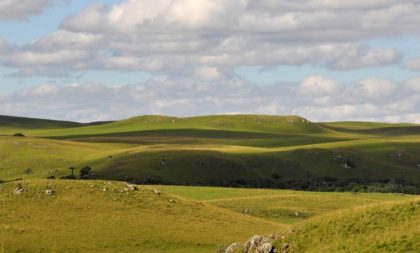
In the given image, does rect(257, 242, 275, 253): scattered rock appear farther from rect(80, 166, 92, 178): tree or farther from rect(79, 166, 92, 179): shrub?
rect(80, 166, 92, 178): tree

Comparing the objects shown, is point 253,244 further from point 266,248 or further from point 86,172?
point 86,172

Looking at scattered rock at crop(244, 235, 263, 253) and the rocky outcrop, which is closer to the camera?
the rocky outcrop

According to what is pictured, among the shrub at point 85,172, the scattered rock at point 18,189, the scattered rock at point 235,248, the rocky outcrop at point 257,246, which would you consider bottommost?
the shrub at point 85,172

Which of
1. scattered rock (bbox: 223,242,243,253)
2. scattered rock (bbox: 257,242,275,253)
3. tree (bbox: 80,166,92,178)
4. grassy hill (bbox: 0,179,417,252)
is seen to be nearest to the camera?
scattered rock (bbox: 257,242,275,253)

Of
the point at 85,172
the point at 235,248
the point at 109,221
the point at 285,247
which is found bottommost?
the point at 85,172

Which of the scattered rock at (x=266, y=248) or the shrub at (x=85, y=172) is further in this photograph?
the shrub at (x=85, y=172)

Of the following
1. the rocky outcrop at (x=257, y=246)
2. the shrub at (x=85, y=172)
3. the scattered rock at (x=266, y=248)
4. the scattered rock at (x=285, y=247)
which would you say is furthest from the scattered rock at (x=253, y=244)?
the shrub at (x=85, y=172)

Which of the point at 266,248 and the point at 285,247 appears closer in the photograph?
the point at 285,247

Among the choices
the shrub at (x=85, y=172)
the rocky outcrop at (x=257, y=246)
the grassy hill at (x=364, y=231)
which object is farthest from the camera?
the shrub at (x=85, y=172)

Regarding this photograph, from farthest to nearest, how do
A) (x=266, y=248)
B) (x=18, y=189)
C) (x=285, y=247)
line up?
(x=18, y=189), (x=266, y=248), (x=285, y=247)

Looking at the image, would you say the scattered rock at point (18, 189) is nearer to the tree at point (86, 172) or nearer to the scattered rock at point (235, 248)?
the scattered rock at point (235, 248)

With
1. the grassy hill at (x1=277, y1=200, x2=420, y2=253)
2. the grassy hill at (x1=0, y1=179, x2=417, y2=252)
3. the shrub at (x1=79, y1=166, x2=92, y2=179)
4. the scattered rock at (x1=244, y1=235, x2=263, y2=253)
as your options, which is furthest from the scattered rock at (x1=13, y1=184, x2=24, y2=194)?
the shrub at (x1=79, y1=166, x2=92, y2=179)

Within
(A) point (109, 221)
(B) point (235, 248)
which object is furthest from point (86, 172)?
(B) point (235, 248)

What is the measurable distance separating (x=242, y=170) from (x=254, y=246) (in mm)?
134087
